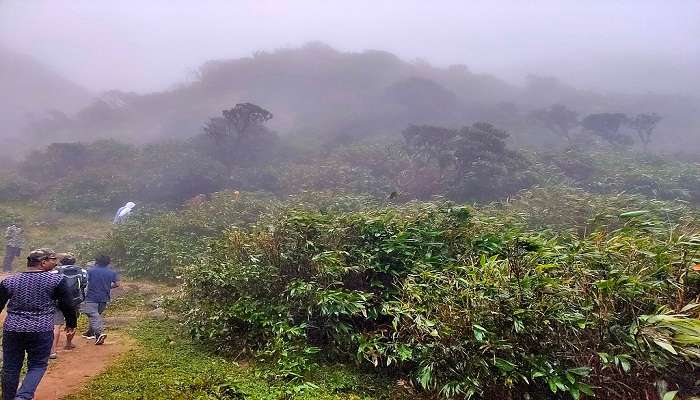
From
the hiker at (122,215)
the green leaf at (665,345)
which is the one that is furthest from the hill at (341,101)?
the green leaf at (665,345)

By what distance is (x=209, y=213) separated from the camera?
17.1 meters

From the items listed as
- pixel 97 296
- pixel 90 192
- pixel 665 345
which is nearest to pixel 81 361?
pixel 97 296

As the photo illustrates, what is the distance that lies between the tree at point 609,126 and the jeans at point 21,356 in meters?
39.6

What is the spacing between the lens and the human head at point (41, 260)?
4.35 meters

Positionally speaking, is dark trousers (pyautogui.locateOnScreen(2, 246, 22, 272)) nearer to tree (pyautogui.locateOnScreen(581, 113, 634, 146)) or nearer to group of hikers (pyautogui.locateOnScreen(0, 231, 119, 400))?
group of hikers (pyautogui.locateOnScreen(0, 231, 119, 400))

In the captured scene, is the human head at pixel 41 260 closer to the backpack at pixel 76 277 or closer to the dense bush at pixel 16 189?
Result: the backpack at pixel 76 277

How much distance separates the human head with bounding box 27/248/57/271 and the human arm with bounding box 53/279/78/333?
0.81 ft

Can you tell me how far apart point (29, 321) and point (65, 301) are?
336mm

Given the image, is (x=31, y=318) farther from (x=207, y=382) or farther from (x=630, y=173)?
(x=630, y=173)

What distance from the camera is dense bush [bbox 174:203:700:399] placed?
435 centimetres

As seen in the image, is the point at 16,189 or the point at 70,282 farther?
the point at 16,189

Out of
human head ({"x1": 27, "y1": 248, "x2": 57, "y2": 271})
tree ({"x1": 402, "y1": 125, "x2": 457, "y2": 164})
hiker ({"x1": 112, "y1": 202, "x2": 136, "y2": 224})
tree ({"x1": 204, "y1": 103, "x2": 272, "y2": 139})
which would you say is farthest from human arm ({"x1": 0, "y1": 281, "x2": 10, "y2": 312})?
tree ({"x1": 204, "y1": 103, "x2": 272, "y2": 139})

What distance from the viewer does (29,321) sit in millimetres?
4176

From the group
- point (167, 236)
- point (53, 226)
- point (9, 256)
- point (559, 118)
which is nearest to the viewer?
point (9, 256)
